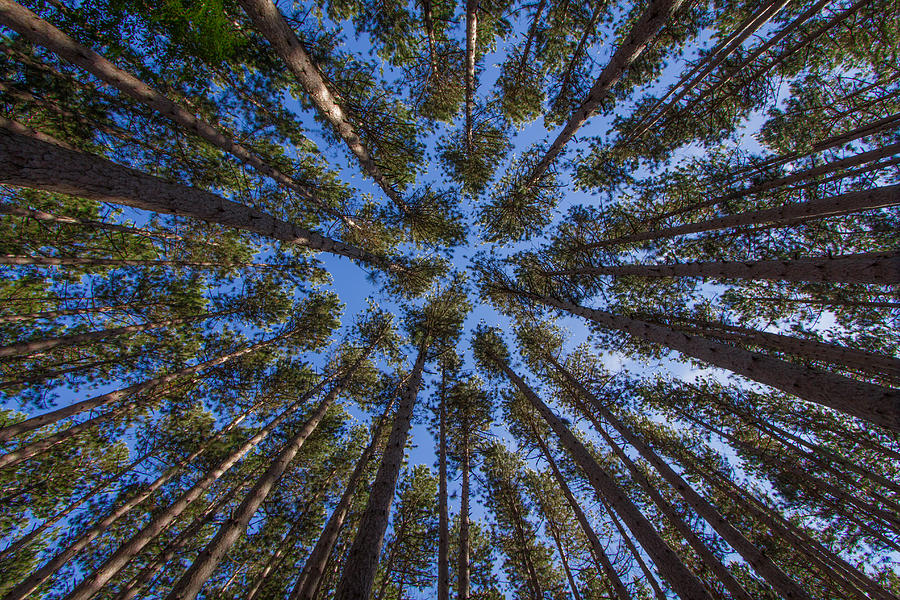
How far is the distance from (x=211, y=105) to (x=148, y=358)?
316 inches

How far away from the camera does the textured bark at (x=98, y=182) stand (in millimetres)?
2602

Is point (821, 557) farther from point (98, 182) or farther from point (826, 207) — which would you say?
point (98, 182)

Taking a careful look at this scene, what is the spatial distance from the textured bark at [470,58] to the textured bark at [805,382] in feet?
25.1

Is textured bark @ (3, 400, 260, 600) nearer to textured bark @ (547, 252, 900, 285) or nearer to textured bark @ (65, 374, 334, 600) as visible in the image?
textured bark @ (65, 374, 334, 600)

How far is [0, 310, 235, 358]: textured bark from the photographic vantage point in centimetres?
684

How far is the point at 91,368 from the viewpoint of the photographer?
8.77 metres

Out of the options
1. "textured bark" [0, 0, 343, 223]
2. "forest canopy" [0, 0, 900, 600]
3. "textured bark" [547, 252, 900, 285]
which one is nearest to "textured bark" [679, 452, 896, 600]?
"forest canopy" [0, 0, 900, 600]

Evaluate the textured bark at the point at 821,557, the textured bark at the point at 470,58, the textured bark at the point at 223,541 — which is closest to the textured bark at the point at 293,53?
the textured bark at the point at 470,58

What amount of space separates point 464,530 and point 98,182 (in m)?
10.4

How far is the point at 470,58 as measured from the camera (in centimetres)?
723

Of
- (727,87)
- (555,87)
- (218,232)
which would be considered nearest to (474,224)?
(555,87)

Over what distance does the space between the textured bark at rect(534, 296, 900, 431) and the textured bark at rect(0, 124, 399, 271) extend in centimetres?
733

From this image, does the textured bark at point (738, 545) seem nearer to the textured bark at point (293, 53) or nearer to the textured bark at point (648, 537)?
the textured bark at point (648, 537)

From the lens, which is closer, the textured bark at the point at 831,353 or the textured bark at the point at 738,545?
the textured bark at the point at 831,353
